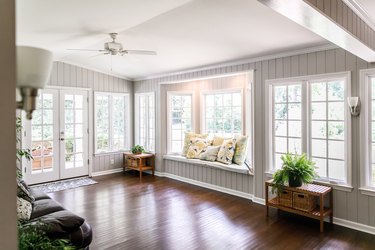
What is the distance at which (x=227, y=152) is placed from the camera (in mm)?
5047

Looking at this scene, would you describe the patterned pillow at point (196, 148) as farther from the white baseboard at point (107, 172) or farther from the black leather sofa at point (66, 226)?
the black leather sofa at point (66, 226)

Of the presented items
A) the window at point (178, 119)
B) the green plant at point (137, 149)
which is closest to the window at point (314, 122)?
the window at point (178, 119)

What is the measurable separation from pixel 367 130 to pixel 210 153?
2787mm

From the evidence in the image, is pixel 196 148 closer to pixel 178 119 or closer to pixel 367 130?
pixel 178 119

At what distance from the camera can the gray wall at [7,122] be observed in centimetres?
59

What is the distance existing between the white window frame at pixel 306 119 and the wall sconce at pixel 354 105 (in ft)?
0.29

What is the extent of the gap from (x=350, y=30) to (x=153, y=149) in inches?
201

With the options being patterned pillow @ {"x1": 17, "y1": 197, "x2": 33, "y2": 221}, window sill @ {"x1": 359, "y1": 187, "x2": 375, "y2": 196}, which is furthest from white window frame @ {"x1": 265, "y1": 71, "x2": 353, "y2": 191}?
patterned pillow @ {"x1": 17, "y1": 197, "x2": 33, "y2": 221}

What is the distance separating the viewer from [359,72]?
328cm

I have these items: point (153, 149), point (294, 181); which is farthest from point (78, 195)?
point (294, 181)

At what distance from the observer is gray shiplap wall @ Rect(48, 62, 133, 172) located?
5.75 meters

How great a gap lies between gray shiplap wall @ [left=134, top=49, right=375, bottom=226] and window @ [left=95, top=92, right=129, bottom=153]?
278cm

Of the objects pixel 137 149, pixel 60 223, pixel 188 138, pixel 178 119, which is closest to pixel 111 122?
pixel 137 149

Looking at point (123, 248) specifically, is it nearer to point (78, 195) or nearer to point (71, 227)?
point (71, 227)
